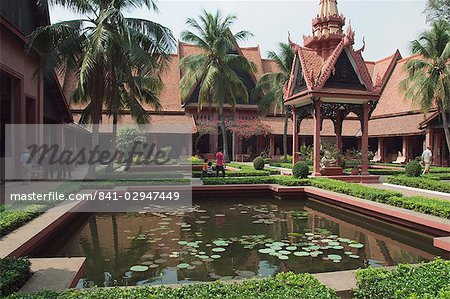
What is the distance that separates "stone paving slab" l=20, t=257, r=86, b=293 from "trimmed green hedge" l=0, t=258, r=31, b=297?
8cm

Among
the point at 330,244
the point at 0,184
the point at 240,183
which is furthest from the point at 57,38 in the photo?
the point at 330,244

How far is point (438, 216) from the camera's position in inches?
310

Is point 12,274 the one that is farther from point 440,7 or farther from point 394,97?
point 394,97

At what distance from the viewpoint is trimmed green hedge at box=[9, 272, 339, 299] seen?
131 inches

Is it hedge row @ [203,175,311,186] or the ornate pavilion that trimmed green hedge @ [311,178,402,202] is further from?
the ornate pavilion

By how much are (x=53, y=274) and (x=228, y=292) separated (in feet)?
7.63

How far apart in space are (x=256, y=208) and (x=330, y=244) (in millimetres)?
4017

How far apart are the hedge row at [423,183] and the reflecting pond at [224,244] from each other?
447cm

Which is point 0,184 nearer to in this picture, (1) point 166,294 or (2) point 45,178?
(2) point 45,178

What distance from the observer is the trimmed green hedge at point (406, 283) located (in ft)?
10.8

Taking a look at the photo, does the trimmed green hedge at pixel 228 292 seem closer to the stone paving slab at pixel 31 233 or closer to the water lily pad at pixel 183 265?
the water lily pad at pixel 183 265

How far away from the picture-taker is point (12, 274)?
387cm

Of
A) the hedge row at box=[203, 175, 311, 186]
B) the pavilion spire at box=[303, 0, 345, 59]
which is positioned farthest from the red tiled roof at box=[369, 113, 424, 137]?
the hedge row at box=[203, 175, 311, 186]

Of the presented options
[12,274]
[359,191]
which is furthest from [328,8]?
[12,274]
